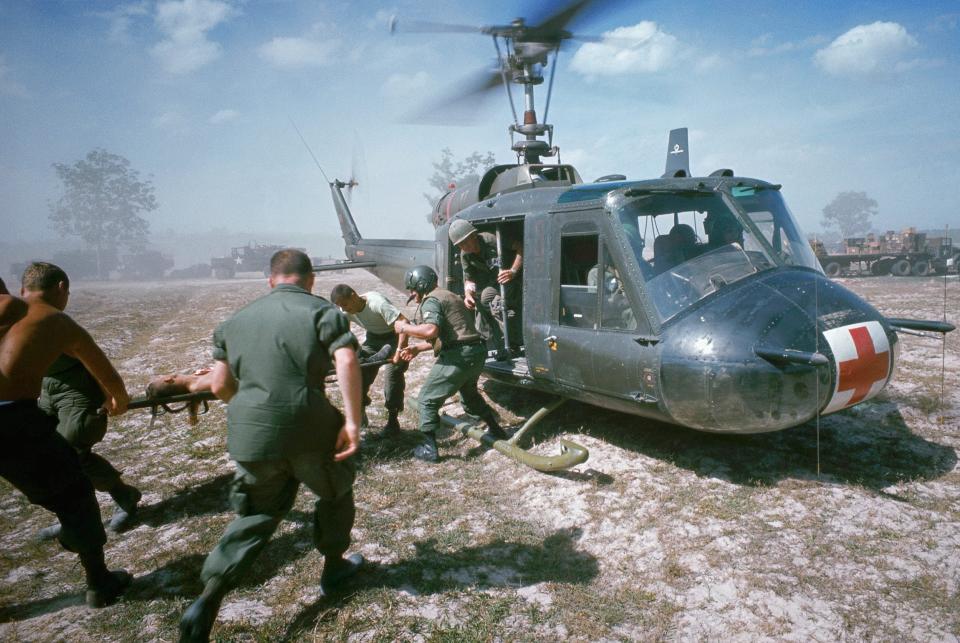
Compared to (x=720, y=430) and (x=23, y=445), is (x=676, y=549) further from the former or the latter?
(x=23, y=445)

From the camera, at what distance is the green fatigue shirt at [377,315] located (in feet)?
16.3

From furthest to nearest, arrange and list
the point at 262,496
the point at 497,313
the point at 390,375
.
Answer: the point at 497,313
the point at 390,375
the point at 262,496

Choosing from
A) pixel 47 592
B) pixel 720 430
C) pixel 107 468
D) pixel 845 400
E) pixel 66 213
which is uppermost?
pixel 66 213

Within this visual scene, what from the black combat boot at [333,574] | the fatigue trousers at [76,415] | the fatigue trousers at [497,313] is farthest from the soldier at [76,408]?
the fatigue trousers at [497,313]

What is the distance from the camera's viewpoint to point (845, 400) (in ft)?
10.4

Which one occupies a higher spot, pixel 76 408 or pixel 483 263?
pixel 483 263

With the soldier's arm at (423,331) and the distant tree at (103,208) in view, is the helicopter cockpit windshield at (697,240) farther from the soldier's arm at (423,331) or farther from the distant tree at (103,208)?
the distant tree at (103,208)

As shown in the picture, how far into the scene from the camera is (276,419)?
227 centimetres

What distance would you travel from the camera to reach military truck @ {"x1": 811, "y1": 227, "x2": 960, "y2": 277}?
2153 cm

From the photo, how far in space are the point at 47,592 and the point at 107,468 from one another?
0.81 m

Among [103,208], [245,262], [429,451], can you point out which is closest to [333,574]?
[429,451]

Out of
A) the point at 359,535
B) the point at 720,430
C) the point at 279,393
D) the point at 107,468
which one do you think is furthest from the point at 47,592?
the point at 720,430

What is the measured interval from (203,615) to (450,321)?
111 inches

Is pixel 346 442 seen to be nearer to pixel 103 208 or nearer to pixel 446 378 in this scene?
pixel 446 378
